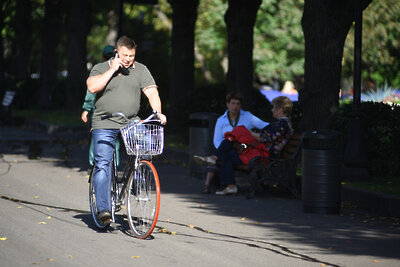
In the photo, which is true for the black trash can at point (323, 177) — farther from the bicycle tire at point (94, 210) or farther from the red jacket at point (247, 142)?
the bicycle tire at point (94, 210)

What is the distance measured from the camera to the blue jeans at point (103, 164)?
26.0ft

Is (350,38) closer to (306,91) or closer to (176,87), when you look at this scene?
(176,87)

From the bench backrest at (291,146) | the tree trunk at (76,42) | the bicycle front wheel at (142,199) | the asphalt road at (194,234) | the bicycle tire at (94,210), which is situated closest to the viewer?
the asphalt road at (194,234)

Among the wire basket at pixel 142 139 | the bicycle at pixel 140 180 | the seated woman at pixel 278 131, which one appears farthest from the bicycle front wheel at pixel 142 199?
the seated woman at pixel 278 131

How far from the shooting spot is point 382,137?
12.8m

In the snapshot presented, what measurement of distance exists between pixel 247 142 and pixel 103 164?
387cm

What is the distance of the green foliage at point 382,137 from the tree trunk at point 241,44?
4.65 metres

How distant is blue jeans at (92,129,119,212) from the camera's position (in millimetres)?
7930

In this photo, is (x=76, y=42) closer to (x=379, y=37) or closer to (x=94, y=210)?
(x=379, y=37)

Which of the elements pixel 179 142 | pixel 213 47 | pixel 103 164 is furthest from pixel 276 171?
pixel 213 47

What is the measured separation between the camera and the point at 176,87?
71.8 feet

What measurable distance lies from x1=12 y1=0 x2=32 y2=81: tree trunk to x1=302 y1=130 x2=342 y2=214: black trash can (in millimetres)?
28443

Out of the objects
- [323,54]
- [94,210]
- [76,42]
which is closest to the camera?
[94,210]

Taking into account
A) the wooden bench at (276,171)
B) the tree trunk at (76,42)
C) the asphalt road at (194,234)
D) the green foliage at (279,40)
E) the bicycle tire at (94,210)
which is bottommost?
the asphalt road at (194,234)
